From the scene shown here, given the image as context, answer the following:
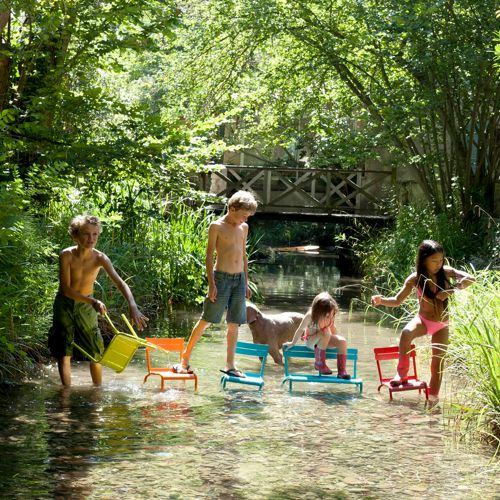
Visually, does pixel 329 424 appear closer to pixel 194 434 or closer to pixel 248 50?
pixel 194 434

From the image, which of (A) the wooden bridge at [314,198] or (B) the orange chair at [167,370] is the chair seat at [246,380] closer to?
(B) the orange chair at [167,370]

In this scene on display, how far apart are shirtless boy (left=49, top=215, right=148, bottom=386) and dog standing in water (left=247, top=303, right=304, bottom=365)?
2.18m

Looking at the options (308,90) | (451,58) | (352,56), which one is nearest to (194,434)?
(451,58)

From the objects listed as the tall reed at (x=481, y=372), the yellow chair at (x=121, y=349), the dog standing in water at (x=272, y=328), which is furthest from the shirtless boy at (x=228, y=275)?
the tall reed at (x=481, y=372)

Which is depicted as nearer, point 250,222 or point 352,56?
point 352,56

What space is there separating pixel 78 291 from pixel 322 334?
7.69ft

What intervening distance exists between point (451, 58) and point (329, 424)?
33.6 ft

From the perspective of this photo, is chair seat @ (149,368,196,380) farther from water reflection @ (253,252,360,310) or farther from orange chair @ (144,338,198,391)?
water reflection @ (253,252,360,310)

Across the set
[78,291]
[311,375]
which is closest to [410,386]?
[311,375]

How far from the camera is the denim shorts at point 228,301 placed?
894 centimetres

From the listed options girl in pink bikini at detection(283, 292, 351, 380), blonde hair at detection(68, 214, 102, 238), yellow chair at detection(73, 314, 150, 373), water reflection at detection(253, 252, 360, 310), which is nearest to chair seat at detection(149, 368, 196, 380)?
yellow chair at detection(73, 314, 150, 373)

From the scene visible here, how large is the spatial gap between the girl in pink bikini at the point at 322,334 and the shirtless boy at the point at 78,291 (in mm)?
1715

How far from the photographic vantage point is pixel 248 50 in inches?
834

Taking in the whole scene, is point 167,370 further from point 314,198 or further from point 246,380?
point 314,198
